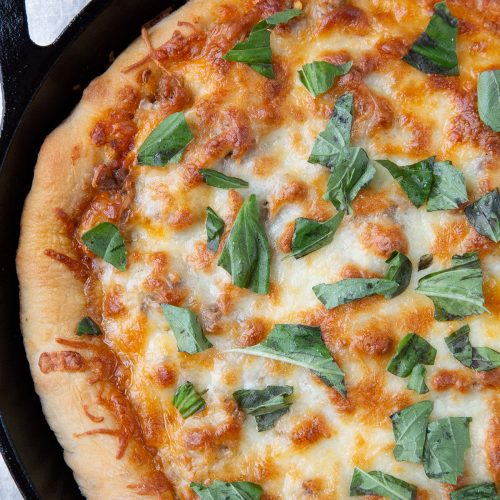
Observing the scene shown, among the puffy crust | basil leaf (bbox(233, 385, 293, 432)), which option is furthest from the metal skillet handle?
basil leaf (bbox(233, 385, 293, 432))

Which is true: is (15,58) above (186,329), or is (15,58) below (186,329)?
above

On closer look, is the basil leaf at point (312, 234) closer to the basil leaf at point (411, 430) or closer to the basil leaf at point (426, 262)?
the basil leaf at point (426, 262)

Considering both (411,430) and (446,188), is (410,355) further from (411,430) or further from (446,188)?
(446,188)

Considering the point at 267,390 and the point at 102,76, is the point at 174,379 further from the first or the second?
the point at 102,76

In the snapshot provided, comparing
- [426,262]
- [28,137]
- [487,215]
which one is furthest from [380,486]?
[28,137]

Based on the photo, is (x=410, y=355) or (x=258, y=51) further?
(x=258, y=51)

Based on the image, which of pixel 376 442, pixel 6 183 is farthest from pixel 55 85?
pixel 376 442

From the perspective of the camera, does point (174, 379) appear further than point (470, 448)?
Yes
